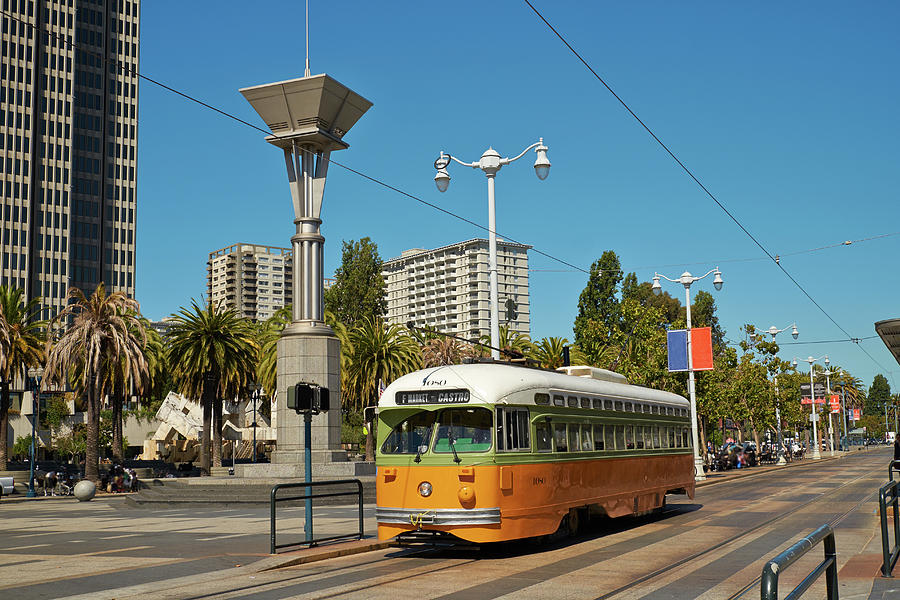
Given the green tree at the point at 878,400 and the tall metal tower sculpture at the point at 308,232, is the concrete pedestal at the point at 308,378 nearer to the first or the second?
the tall metal tower sculpture at the point at 308,232

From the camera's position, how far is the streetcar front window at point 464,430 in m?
14.7

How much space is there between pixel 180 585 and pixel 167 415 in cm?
5497

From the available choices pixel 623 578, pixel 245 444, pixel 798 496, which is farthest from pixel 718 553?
pixel 245 444

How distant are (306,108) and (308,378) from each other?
10.1m

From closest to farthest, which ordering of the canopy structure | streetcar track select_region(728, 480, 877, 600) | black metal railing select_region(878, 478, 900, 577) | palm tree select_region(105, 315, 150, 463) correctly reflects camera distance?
1. streetcar track select_region(728, 480, 877, 600)
2. black metal railing select_region(878, 478, 900, 577)
3. the canopy structure
4. palm tree select_region(105, 315, 150, 463)

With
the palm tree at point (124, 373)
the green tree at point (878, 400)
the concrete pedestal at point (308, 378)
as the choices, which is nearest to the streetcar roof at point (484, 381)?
the concrete pedestal at point (308, 378)

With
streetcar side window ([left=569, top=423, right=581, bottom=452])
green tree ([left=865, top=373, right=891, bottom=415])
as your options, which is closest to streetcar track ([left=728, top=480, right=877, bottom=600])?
streetcar side window ([left=569, top=423, right=581, bottom=452])

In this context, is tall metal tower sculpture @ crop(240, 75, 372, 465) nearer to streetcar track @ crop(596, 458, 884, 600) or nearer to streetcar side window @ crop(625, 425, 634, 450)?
streetcar side window @ crop(625, 425, 634, 450)

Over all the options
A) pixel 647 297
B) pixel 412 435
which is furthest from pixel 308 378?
pixel 647 297

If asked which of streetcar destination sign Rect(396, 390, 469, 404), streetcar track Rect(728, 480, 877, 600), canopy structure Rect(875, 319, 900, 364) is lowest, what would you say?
streetcar track Rect(728, 480, 877, 600)

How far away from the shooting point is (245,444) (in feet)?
232

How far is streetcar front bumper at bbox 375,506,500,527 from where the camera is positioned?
14.2 meters

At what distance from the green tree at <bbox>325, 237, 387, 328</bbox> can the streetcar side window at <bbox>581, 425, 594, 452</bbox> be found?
6632 centimetres

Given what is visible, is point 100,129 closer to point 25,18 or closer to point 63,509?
point 25,18
